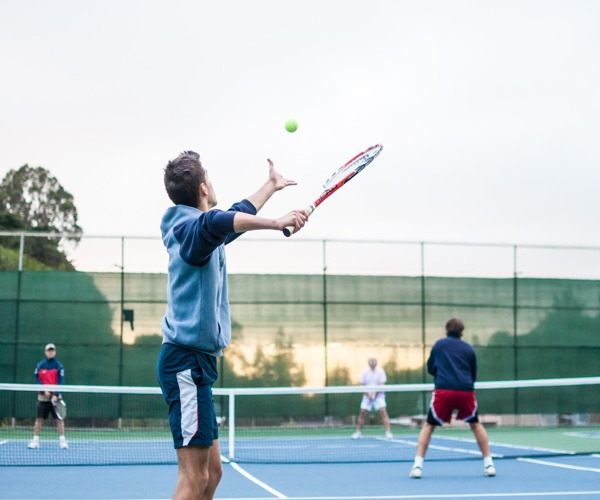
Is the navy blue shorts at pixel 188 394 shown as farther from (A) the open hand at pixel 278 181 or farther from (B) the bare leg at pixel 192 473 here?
(A) the open hand at pixel 278 181

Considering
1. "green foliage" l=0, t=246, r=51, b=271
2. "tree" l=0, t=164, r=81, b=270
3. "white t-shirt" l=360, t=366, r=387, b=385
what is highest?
"tree" l=0, t=164, r=81, b=270

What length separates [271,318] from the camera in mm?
17297

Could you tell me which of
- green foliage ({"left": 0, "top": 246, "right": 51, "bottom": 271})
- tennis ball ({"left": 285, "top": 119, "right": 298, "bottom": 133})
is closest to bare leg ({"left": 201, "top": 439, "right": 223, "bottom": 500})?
tennis ball ({"left": 285, "top": 119, "right": 298, "bottom": 133})

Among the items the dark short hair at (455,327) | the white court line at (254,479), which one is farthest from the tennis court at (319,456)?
the dark short hair at (455,327)

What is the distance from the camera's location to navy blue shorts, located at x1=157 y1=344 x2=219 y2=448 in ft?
12.6

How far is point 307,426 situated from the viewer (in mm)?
16734

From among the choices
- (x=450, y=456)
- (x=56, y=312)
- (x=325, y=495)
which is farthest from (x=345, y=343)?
(x=325, y=495)

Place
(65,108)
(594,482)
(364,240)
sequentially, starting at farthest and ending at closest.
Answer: (65,108) → (364,240) → (594,482)

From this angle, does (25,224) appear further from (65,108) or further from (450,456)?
(450,456)

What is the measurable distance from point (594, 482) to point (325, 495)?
244cm

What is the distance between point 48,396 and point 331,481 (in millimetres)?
5496

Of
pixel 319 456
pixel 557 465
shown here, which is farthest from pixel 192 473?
pixel 319 456

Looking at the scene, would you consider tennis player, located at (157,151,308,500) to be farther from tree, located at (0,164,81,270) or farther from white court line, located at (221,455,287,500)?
tree, located at (0,164,81,270)

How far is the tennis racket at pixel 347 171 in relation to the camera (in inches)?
172
